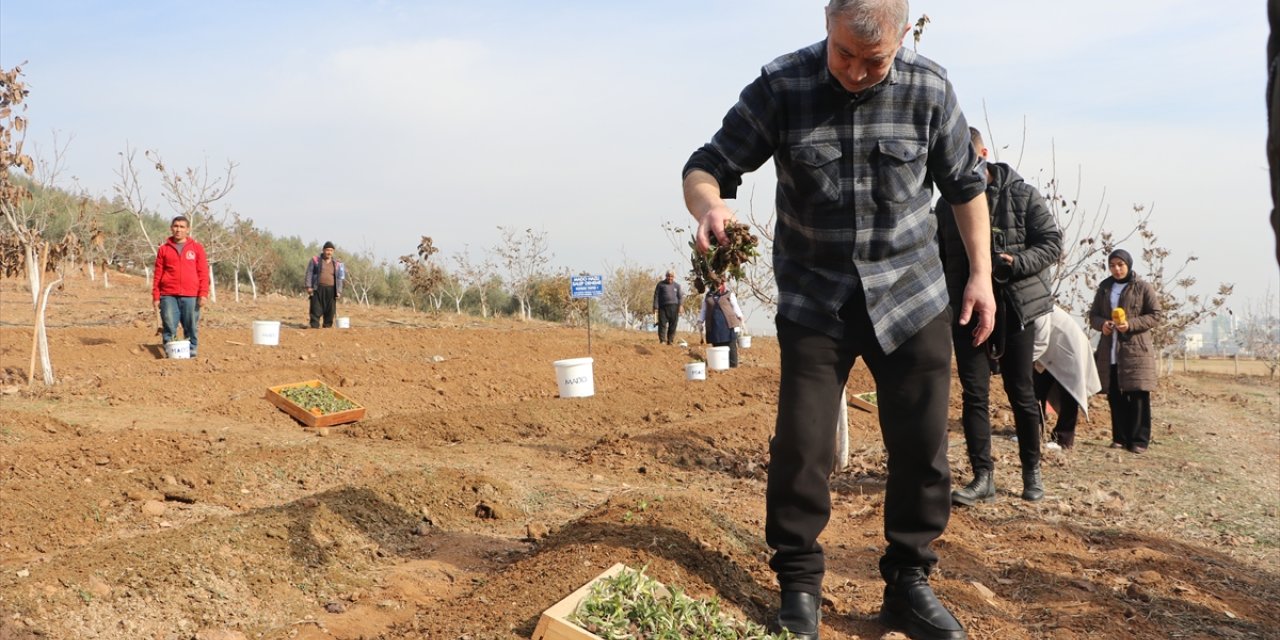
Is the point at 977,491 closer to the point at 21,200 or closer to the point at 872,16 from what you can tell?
the point at 872,16

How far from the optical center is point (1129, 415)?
26.8ft

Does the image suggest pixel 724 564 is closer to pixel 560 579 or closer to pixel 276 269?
pixel 560 579

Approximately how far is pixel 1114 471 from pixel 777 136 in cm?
520

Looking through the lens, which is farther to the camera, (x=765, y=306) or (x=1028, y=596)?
(x=765, y=306)

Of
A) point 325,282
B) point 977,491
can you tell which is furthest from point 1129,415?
point 325,282

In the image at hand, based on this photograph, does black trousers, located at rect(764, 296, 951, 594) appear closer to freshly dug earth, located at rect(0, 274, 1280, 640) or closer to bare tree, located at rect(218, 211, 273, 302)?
freshly dug earth, located at rect(0, 274, 1280, 640)

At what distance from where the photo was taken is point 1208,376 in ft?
69.4

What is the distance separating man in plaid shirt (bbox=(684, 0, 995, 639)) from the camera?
275 centimetres

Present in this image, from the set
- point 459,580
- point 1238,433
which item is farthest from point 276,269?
point 459,580

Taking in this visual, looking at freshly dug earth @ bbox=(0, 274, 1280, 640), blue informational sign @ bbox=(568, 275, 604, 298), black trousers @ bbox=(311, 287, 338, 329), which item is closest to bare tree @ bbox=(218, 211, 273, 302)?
black trousers @ bbox=(311, 287, 338, 329)

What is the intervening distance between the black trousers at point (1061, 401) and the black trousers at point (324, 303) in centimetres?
1350

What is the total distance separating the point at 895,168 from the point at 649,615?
4.60 feet

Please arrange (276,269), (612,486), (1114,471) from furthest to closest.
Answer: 1. (276,269)
2. (1114,471)
3. (612,486)

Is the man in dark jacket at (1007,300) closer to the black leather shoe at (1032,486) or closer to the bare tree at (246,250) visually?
the black leather shoe at (1032,486)
